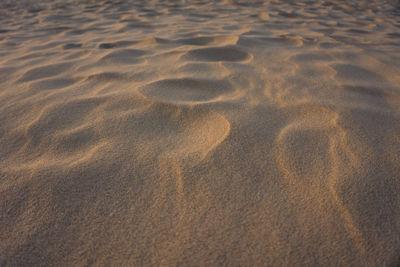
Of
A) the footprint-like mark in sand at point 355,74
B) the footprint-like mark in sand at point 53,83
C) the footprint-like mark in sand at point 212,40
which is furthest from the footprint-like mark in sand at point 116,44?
the footprint-like mark in sand at point 355,74

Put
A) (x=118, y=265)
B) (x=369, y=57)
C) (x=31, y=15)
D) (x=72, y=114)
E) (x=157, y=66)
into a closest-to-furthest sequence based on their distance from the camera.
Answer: (x=118, y=265) → (x=72, y=114) → (x=157, y=66) → (x=369, y=57) → (x=31, y=15)

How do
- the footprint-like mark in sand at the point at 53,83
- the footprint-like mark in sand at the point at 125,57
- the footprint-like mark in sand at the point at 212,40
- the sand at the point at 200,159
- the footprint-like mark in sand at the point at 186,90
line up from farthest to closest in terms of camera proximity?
the footprint-like mark in sand at the point at 212,40 → the footprint-like mark in sand at the point at 125,57 → the footprint-like mark in sand at the point at 53,83 → the footprint-like mark in sand at the point at 186,90 → the sand at the point at 200,159

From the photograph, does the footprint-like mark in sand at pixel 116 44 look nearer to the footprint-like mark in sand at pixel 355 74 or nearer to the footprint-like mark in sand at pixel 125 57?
→ the footprint-like mark in sand at pixel 125 57

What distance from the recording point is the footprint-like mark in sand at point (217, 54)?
1.52 metres

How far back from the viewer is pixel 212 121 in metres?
0.87

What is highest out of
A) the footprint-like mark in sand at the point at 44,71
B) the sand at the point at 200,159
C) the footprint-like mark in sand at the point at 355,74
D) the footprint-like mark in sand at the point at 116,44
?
the footprint-like mark in sand at the point at 44,71

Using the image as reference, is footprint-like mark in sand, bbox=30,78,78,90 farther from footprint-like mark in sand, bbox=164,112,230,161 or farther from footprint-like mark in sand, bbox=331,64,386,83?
footprint-like mark in sand, bbox=331,64,386,83

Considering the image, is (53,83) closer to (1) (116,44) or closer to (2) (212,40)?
(1) (116,44)

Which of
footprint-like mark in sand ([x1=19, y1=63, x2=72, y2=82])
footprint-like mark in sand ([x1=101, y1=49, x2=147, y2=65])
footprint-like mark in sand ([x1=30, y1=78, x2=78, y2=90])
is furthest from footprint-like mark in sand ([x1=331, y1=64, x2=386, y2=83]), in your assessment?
footprint-like mark in sand ([x1=19, y1=63, x2=72, y2=82])

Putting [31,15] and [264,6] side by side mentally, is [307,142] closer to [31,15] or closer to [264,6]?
[264,6]

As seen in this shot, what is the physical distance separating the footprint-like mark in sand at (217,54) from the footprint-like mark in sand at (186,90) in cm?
38

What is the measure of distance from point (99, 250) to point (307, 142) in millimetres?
636

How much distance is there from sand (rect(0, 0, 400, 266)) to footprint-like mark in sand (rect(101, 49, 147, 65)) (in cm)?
1

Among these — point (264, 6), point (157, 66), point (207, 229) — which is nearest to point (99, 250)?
point (207, 229)
